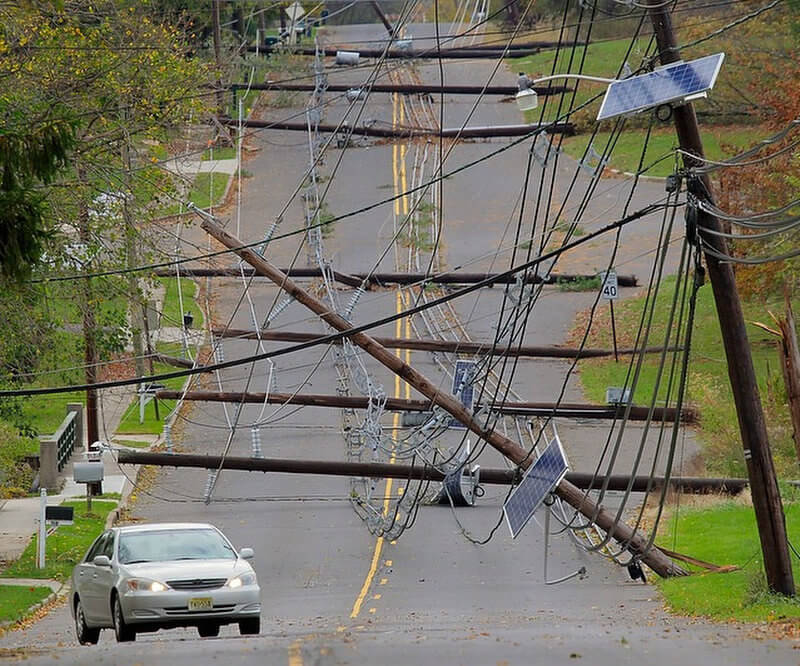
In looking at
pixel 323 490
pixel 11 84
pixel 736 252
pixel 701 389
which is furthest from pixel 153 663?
pixel 736 252

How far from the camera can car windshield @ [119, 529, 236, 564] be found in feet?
57.6

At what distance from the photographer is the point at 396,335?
44.2 meters

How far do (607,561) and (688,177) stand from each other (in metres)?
12.7

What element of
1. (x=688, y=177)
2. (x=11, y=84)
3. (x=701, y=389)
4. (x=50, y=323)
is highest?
(x=11, y=84)

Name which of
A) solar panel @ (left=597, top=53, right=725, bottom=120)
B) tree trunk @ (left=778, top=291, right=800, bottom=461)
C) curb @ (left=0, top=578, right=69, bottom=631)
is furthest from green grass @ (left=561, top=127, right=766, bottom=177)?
solar panel @ (left=597, top=53, right=725, bottom=120)

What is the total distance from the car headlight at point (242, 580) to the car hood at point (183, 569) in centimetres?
6

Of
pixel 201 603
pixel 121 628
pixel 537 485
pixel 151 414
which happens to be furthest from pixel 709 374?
pixel 121 628

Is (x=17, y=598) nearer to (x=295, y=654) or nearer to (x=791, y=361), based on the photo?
(x=295, y=654)

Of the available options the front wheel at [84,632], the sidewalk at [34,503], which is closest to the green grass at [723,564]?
the front wheel at [84,632]

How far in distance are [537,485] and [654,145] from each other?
47.0 meters

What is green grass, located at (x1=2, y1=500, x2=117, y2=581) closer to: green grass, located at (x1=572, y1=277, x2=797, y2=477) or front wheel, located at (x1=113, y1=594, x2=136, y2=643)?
front wheel, located at (x1=113, y1=594, x2=136, y2=643)

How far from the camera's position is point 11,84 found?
22.5 metres

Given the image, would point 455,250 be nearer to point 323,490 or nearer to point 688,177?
point 323,490

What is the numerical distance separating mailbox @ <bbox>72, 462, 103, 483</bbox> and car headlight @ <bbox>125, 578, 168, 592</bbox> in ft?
41.7
